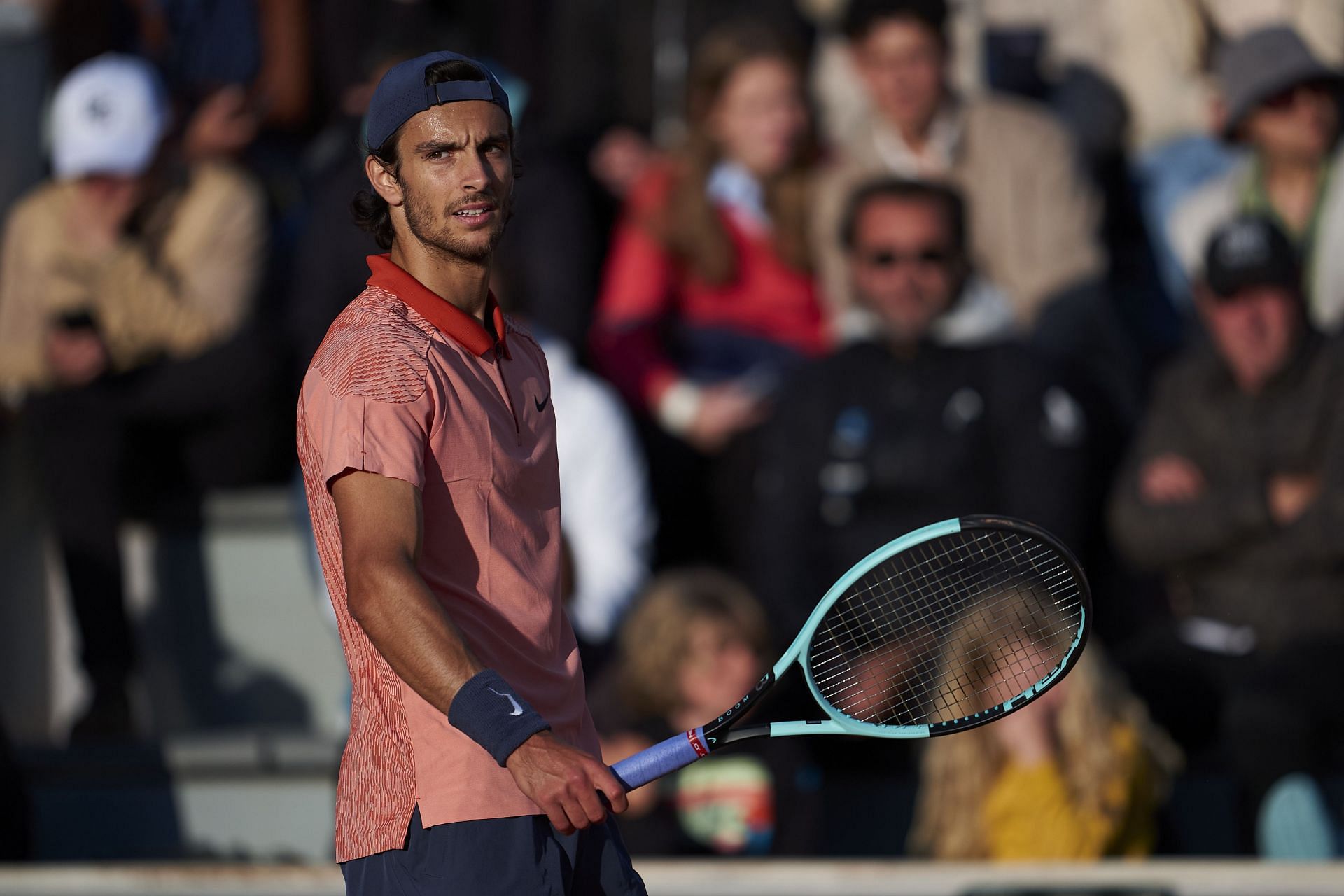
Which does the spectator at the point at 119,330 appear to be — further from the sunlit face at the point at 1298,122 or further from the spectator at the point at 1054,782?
the sunlit face at the point at 1298,122

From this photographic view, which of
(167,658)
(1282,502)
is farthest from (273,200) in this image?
(1282,502)

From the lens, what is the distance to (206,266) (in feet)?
21.0

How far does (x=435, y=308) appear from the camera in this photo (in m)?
2.66

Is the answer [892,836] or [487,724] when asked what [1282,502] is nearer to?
[892,836]

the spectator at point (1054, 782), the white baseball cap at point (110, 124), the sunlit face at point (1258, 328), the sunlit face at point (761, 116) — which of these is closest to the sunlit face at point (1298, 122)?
the sunlit face at point (1258, 328)

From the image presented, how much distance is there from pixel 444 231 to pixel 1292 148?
4.45m

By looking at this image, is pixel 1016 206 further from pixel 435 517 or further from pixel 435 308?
pixel 435 517

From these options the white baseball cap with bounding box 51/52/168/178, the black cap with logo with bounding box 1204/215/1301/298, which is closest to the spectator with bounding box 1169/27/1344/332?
the black cap with logo with bounding box 1204/215/1301/298

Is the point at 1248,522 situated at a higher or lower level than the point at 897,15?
lower

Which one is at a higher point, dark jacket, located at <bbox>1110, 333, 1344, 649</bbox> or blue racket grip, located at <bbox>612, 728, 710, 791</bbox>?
blue racket grip, located at <bbox>612, 728, 710, 791</bbox>

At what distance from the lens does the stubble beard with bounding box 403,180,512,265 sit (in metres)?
2.64

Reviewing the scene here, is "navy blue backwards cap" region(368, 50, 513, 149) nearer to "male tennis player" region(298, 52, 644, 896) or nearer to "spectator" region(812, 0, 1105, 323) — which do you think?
"male tennis player" region(298, 52, 644, 896)

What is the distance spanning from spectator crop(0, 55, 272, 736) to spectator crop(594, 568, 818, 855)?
5.64 feet

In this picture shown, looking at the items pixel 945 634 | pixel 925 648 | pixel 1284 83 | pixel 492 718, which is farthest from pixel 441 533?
Answer: pixel 1284 83
